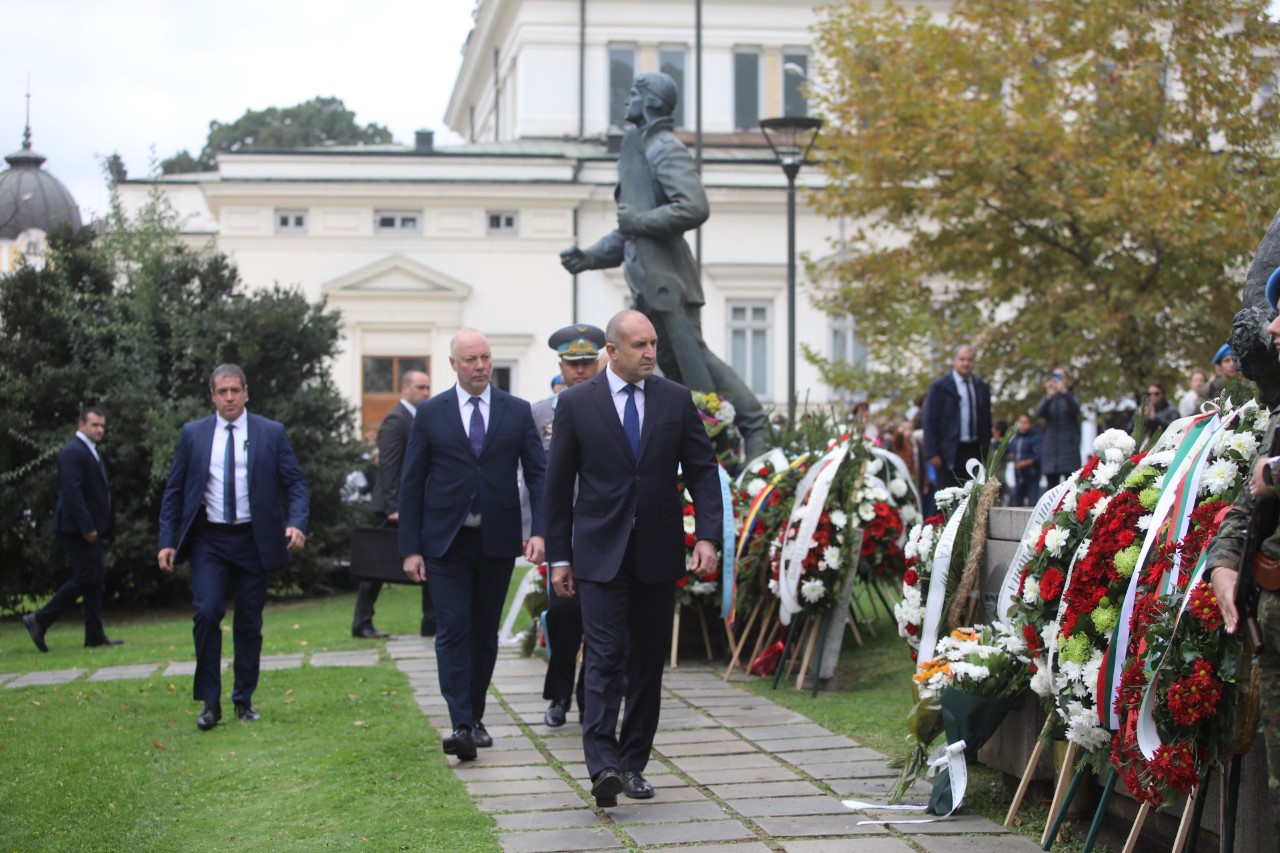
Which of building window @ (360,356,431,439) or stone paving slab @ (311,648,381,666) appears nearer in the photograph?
stone paving slab @ (311,648,381,666)

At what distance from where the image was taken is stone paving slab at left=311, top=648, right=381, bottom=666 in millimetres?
11016

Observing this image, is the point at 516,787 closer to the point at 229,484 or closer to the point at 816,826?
the point at 816,826

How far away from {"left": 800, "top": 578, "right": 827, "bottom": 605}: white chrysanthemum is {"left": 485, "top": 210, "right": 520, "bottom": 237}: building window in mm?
30913

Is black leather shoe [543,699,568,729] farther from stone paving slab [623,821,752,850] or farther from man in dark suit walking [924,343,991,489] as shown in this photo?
man in dark suit walking [924,343,991,489]

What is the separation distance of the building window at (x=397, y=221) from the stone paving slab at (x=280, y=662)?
28.5 meters

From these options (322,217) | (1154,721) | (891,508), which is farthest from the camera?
(322,217)

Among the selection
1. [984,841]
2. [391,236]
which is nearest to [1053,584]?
[984,841]

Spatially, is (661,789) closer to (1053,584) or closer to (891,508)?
(1053,584)

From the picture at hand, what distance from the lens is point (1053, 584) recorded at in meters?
5.49

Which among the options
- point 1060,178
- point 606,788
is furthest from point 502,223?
point 606,788

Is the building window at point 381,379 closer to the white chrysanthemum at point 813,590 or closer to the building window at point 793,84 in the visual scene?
the building window at point 793,84

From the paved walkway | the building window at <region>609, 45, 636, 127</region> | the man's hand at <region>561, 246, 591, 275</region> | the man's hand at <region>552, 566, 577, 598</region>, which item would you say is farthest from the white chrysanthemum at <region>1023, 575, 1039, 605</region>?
the building window at <region>609, 45, 636, 127</region>

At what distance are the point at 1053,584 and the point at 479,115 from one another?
5412 centimetres

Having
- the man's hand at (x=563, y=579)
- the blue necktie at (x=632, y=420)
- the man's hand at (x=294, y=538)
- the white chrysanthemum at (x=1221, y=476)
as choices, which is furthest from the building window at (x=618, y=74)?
the white chrysanthemum at (x=1221, y=476)
